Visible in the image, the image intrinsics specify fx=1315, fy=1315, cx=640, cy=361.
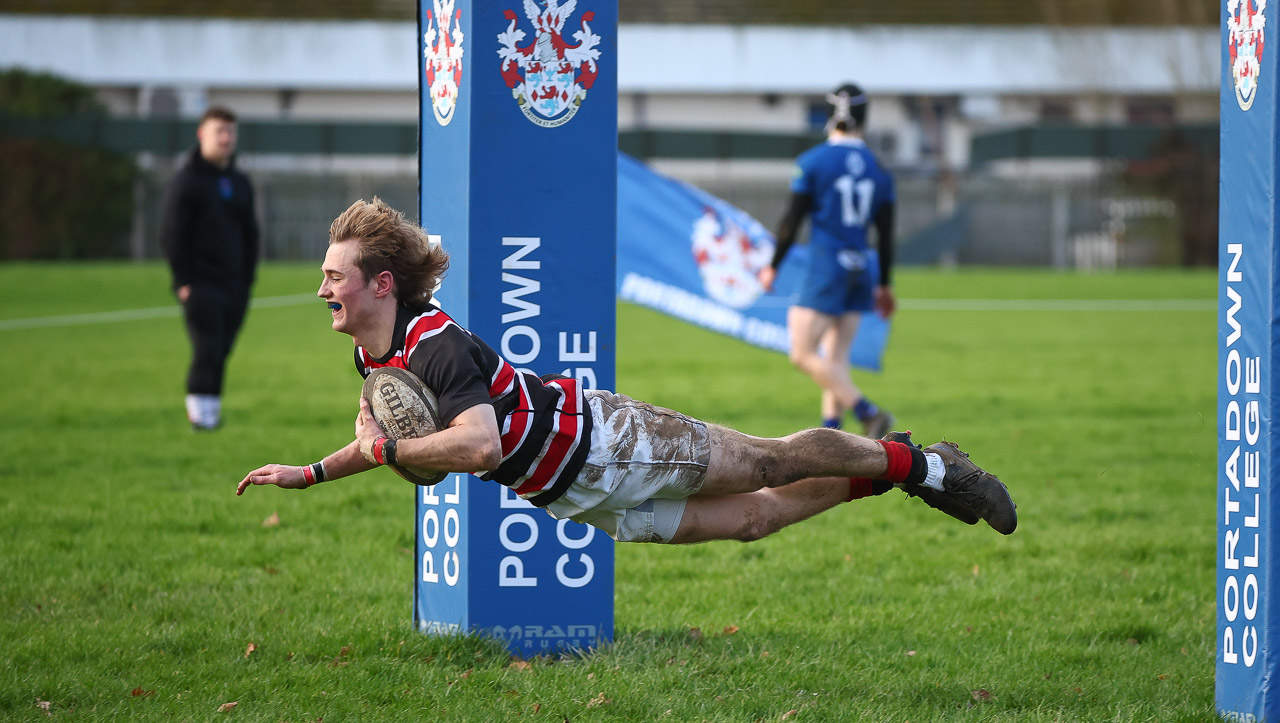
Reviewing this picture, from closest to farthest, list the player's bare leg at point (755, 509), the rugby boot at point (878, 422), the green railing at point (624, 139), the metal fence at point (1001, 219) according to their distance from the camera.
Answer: the player's bare leg at point (755, 509) < the rugby boot at point (878, 422) < the metal fence at point (1001, 219) < the green railing at point (624, 139)

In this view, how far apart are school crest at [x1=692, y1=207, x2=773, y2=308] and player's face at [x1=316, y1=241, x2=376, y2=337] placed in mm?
9917

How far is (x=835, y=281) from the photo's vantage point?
33.4 ft

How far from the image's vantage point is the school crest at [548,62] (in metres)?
5.05

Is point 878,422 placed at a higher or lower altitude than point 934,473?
lower

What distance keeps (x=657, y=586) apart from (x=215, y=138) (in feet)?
20.2

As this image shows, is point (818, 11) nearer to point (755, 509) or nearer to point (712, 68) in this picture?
point (712, 68)

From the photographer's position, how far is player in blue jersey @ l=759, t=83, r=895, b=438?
10.2m

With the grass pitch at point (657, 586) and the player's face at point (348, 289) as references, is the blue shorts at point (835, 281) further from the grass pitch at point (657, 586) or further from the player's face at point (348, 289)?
the player's face at point (348, 289)

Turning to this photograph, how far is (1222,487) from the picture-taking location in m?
4.46

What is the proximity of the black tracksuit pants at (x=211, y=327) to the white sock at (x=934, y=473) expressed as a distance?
727cm

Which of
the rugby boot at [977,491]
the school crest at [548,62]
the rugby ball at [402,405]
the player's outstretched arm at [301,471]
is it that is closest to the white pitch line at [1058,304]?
the rugby boot at [977,491]

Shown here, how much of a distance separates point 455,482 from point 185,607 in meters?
1.64

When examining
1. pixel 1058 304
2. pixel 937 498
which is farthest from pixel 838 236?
pixel 1058 304

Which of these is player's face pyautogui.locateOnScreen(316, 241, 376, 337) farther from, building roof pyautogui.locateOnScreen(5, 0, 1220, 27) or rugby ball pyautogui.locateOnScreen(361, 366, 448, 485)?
building roof pyautogui.locateOnScreen(5, 0, 1220, 27)
